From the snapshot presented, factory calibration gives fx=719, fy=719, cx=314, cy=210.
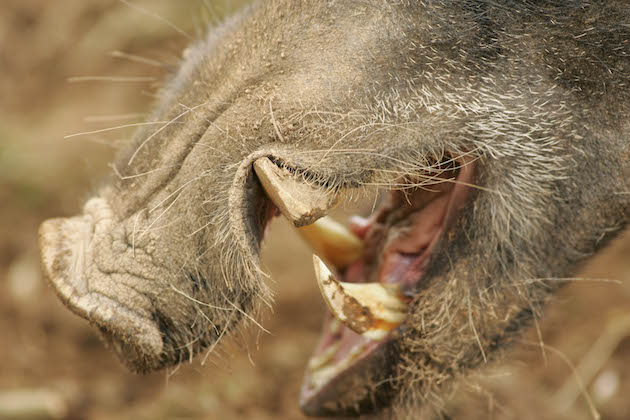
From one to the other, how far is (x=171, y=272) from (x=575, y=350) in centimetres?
183

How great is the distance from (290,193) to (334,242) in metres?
0.67

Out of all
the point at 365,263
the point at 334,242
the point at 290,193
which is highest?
the point at 290,193

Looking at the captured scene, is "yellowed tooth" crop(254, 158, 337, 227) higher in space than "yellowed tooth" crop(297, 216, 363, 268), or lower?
higher

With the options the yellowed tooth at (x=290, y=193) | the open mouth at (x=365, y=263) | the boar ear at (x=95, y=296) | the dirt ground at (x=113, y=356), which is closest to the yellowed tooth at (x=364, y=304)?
the open mouth at (x=365, y=263)

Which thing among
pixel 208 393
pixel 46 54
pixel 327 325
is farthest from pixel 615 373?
pixel 46 54

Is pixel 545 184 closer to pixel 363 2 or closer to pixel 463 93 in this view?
pixel 463 93

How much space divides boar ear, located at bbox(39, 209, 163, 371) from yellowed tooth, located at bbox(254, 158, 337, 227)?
0.37 metres

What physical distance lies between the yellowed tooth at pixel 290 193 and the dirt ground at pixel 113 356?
407 mm

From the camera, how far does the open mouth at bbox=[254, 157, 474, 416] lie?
1.43 meters

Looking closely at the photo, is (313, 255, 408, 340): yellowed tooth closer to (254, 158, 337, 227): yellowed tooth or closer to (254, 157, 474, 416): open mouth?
(254, 157, 474, 416): open mouth

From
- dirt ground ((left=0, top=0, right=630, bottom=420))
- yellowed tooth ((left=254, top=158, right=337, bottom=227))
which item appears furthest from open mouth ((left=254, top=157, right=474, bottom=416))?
dirt ground ((left=0, top=0, right=630, bottom=420))

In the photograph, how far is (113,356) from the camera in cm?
229

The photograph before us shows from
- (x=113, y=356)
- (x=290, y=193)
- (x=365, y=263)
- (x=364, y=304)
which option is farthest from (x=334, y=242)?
(x=113, y=356)

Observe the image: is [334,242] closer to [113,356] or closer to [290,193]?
[290,193]
